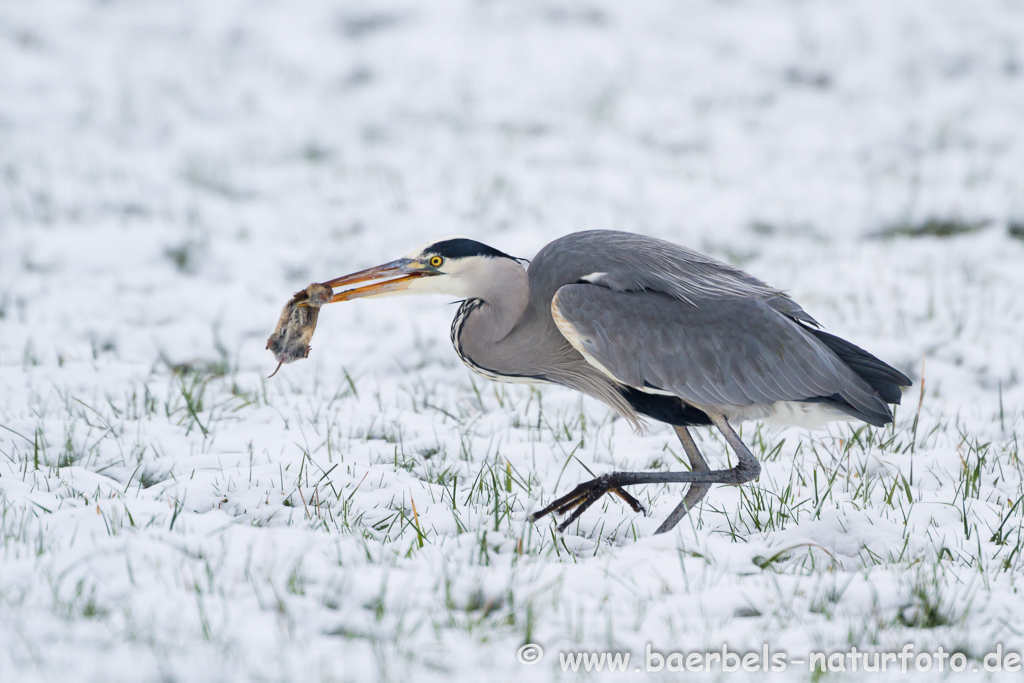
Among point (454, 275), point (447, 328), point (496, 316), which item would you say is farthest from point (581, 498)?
point (447, 328)

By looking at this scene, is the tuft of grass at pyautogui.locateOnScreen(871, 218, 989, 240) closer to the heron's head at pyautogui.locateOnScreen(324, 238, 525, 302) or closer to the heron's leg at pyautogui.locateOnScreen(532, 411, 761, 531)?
the heron's leg at pyautogui.locateOnScreen(532, 411, 761, 531)

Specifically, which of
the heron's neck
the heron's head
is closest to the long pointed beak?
the heron's head

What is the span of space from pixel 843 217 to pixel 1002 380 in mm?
3041

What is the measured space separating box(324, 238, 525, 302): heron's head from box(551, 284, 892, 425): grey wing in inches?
13.3

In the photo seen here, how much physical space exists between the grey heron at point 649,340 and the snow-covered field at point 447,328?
0.31 metres

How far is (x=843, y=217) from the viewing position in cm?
779

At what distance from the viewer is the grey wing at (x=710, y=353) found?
3.46m

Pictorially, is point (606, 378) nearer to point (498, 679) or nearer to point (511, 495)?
point (511, 495)

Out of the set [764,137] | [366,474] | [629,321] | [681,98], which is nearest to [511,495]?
[366,474]

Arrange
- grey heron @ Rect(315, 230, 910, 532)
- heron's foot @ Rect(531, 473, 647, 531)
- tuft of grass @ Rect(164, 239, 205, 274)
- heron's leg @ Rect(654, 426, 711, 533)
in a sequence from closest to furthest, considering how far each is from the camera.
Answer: heron's foot @ Rect(531, 473, 647, 531) < heron's leg @ Rect(654, 426, 711, 533) < grey heron @ Rect(315, 230, 910, 532) < tuft of grass @ Rect(164, 239, 205, 274)

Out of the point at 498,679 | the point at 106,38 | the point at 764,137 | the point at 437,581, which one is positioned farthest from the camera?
the point at 106,38

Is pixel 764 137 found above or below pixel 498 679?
above

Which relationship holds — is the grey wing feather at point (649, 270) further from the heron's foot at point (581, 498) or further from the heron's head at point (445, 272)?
the heron's foot at point (581, 498)

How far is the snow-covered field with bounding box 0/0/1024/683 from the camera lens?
2.51 m
